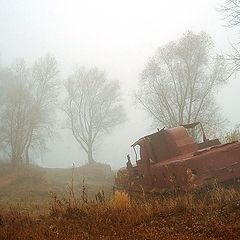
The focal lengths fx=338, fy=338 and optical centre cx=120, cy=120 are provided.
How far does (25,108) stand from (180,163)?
77.4ft

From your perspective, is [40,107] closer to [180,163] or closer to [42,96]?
[42,96]

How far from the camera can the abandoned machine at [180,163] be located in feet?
26.7

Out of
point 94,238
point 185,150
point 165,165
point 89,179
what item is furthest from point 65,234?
point 89,179

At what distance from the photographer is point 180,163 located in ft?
27.5

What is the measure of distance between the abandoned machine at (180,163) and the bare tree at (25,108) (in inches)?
753

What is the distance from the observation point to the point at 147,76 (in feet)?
96.3

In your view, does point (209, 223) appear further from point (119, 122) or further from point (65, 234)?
point (119, 122)

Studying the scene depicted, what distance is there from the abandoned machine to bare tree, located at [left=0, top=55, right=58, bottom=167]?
19.1 metres

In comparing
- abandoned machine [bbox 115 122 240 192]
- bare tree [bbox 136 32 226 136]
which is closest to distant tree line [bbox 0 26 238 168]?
bare tree [bbox 136 32 226 136]

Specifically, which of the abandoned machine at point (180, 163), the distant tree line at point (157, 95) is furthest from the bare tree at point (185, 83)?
the abandoned machine at point (180, 163)

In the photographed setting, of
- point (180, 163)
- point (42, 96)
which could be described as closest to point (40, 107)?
point (42, 96)

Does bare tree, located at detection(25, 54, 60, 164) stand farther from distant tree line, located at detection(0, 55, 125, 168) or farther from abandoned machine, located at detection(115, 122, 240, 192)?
abandoned machine, located at detection(115, 122, 240, 192)

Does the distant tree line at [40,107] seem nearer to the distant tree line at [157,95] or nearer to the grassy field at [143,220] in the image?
the distant tree line at [157,95]

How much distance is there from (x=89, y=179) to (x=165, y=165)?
20.4m
